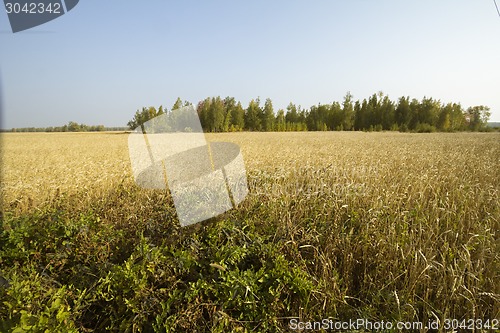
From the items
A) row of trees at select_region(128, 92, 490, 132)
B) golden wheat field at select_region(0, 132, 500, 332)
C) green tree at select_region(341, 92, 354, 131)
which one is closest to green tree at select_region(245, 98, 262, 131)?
row of trees at select_region(128, 92, 490, 132)

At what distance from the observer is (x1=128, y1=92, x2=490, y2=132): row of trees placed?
212 ft

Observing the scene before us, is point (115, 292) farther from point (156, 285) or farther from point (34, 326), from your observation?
point (34, 326)

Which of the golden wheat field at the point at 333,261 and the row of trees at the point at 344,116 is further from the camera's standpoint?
the row of trees at the point at 344,116

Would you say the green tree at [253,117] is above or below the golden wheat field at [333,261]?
above

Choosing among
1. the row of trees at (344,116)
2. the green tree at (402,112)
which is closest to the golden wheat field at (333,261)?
the row of trees at (344,116)

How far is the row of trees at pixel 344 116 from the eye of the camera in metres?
64.5

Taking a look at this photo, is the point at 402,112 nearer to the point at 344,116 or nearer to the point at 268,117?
the point at 344,116

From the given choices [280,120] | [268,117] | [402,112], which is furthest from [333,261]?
[402,112]

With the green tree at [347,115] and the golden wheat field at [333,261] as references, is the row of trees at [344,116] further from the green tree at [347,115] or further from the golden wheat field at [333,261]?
the golden wheat field at [333,261]

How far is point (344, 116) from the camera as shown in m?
72.6

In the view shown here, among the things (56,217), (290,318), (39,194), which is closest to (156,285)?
(290,318)

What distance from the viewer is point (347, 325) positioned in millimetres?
2141

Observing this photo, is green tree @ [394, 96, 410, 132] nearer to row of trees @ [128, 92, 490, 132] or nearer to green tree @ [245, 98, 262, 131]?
row of trees @ [128, 92, 490, 132]

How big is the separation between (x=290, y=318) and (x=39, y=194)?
4.81 metres
